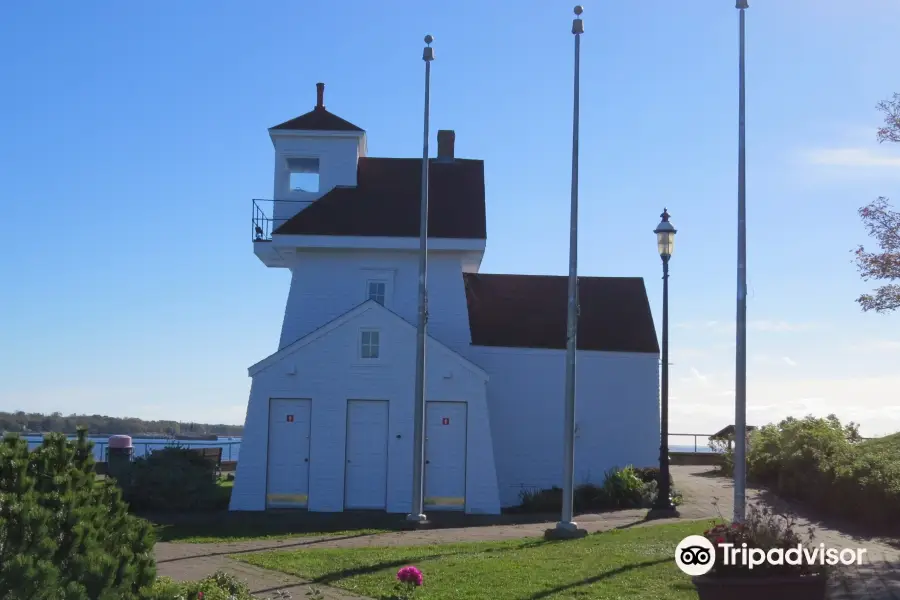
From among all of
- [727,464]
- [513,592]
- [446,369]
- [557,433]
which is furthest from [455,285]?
[513,592]

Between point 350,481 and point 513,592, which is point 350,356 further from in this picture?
point 513,592

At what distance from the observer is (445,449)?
2388 centimetres

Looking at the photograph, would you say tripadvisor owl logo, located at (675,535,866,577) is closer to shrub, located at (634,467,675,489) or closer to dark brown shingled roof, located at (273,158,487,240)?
shrub, located at (634,467,675,489)

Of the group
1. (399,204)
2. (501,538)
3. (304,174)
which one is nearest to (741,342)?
(501,538)

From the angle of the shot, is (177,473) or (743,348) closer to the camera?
(743,348)

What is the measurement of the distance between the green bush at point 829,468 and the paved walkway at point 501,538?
0.70 metres

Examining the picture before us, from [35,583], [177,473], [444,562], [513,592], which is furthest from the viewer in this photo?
[177,473]

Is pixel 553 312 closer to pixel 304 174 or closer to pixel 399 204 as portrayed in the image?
pixel 399 204

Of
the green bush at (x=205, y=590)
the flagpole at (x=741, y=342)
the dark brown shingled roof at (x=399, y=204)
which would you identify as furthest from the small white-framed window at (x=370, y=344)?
the green bush at (x=205, y=590)

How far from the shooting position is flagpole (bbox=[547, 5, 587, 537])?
17312mm

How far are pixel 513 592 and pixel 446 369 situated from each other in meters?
12.4

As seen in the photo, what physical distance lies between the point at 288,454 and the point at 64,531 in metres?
16.3

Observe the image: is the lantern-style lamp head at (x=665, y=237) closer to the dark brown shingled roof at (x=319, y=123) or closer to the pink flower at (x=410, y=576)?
the dark brown shingled roof at (x=319, y=123)

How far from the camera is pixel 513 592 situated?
448 inches
